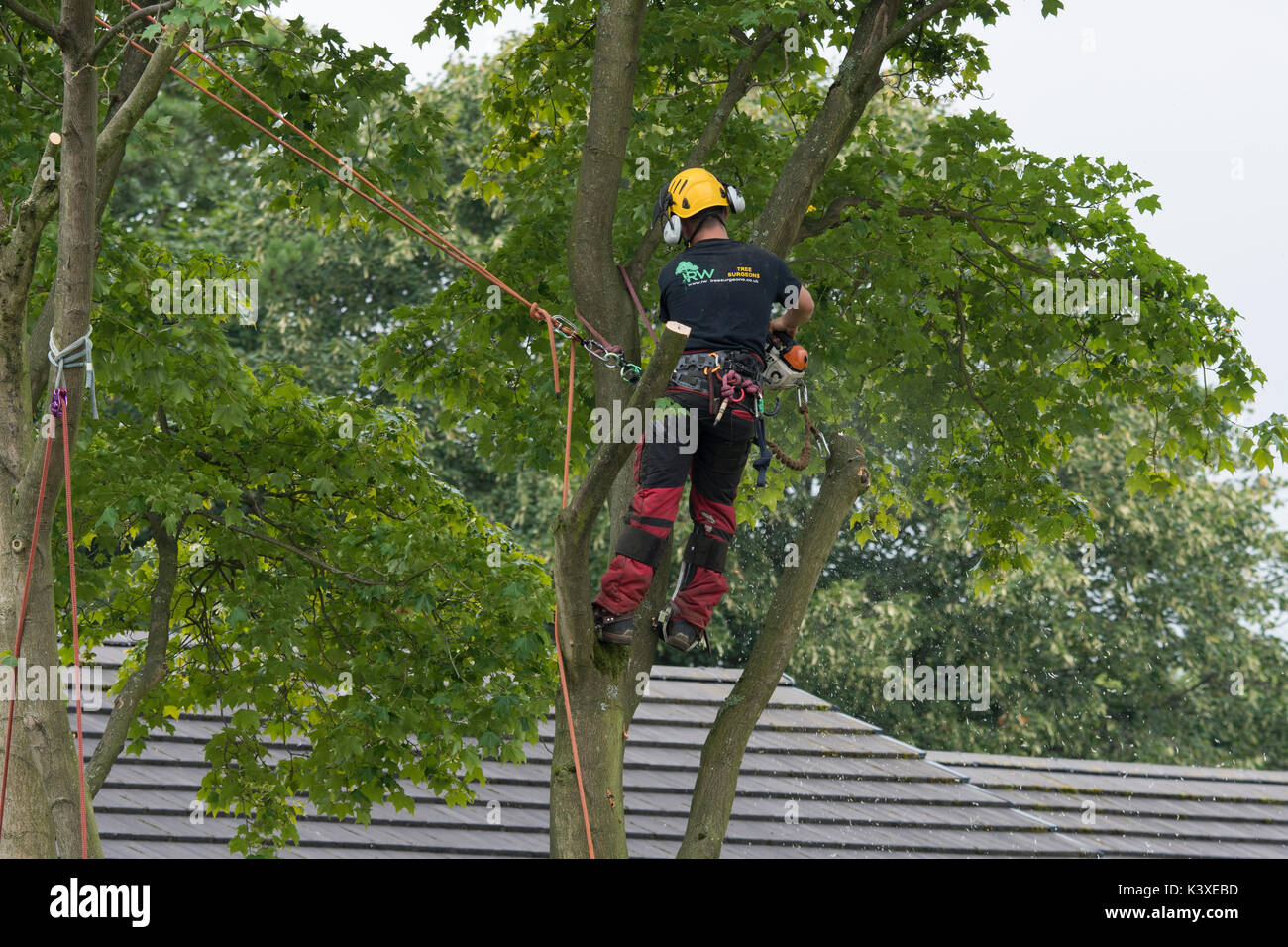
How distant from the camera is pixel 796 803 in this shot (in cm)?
1095

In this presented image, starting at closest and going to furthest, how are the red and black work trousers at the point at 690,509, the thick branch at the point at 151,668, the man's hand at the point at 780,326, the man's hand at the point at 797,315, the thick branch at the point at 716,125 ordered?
the red and black work trousers at the point at 690,509 → the man's hand at the point at 797,315 → the man's hand at the point at 780,326 → the thick branch at the point at 716,125 → the thick branch at the point at 151,668

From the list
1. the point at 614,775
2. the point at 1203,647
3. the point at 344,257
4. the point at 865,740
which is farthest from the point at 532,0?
the point at 1203,647

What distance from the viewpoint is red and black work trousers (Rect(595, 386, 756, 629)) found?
5.94 metres

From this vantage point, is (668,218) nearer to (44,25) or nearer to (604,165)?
(604,165)

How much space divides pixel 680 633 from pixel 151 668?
10.3ft

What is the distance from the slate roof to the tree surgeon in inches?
144

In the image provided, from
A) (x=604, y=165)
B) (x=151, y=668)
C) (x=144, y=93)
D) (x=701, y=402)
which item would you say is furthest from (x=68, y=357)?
(x=151, y=668)

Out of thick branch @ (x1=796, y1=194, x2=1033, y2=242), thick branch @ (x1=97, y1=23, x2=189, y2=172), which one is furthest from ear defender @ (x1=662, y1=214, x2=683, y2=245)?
thick branch @ (x1=796, y1=194, x2=1033, y2=242)

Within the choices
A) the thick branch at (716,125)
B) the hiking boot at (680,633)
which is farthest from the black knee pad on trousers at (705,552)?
the thick branch at (716,125)

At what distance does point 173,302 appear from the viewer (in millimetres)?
7797

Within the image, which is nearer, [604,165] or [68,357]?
[68,357]

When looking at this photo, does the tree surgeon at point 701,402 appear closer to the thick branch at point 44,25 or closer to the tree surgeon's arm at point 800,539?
the tree surgeon's arm at point 800,539

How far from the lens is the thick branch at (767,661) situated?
19.6 ft
